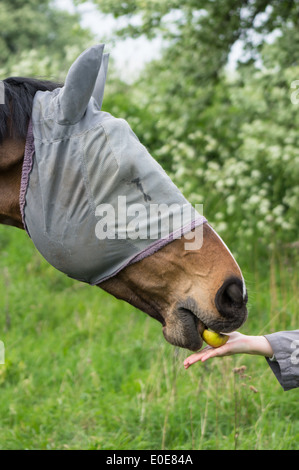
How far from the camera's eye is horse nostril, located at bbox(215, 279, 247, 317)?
1688mm

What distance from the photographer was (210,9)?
5.81m

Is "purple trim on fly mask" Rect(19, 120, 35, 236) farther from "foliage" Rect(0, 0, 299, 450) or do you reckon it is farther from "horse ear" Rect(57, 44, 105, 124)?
"foliage" Rect(0, 0, 299, 450)

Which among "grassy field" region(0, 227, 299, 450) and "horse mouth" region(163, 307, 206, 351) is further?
"grassy field" region(0, 227, 299, 450)

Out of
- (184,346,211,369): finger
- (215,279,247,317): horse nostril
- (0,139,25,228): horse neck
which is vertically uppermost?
(0,139,25,228): horse neck

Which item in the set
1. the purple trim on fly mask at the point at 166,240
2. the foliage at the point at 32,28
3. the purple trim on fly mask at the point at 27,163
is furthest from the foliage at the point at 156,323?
the foliage at the point at 32,28

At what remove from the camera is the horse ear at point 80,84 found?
1638 mm

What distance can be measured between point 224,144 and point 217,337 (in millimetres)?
5417

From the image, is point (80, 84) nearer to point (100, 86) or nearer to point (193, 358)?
point (100, 86)

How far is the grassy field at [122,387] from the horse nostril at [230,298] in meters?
0.31

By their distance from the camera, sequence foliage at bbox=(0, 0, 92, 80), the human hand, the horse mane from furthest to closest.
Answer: foliage at bbox=(0, 0, 92, 80) → the human hand → the horse mane

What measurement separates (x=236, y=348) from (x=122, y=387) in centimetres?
204

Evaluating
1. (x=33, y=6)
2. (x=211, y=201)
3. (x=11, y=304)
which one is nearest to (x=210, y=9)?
(x=211, y=201)

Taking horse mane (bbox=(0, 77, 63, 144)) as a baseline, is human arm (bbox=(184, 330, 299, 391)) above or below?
below

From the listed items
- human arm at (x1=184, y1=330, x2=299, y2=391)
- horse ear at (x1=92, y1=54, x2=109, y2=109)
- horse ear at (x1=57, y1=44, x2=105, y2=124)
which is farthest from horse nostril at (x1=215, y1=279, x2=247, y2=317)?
horse ear at (x1=92, y1=54, x2=109, y2=109)
